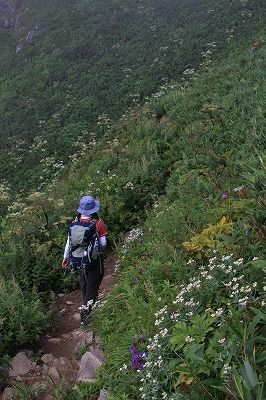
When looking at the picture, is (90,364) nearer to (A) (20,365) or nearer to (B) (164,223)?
(A) (20,365)

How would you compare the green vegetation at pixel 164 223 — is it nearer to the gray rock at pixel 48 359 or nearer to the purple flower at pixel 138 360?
the purple flower at pixel 138 360

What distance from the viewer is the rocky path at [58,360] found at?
14.7 feet

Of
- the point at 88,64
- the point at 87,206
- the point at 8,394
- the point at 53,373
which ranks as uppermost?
the point at 87,206

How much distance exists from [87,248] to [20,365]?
161 centimetres

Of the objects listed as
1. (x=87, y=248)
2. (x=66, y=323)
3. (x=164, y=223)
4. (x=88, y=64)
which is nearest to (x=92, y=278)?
(x=87, y=248)

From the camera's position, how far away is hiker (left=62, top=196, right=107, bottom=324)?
5.43 meters

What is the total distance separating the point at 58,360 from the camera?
5000 mm

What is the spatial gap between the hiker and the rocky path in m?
0.37

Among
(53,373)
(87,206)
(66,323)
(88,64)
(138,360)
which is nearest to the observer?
(138,360)

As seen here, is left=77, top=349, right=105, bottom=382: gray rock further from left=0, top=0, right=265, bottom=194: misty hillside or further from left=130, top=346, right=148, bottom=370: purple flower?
left=0, top=0, right=265, bottom=194: misty hillside

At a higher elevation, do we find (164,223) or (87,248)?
(87,248)

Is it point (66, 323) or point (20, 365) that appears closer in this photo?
point (20, 365)

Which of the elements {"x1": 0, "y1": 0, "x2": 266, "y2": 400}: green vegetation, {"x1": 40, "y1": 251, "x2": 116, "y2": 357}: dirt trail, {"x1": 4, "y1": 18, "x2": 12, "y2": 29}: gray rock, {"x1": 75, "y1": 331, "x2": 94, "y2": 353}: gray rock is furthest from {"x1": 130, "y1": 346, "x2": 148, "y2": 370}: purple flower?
{"x1": 4, "y1": 18, "x2": 12, "y2": 29}: gray rock

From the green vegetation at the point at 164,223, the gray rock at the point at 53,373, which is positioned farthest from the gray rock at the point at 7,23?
the gray rock at the point at 53,373
